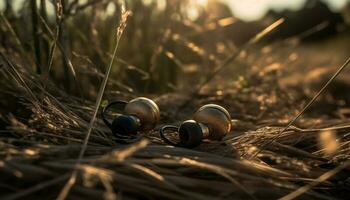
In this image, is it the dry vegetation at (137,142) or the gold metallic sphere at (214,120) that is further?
the gold metallic sphere at (214,120)

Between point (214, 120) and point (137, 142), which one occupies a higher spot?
point (214, 120)

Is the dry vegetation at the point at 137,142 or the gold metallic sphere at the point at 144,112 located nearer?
the dry vegetation at the point at 137,142

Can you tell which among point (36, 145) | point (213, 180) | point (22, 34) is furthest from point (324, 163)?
point (22, 34)

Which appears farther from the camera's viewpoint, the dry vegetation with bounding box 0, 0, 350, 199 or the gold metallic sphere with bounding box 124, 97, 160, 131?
the gold metallic sphere with bounding box 124, 97, 160, 131

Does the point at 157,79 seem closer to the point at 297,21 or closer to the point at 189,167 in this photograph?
the point at 189,167

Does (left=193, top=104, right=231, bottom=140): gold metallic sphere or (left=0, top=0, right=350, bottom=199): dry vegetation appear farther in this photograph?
(left=193, top=104, right=231, bottom=140): gold metallic sphere
